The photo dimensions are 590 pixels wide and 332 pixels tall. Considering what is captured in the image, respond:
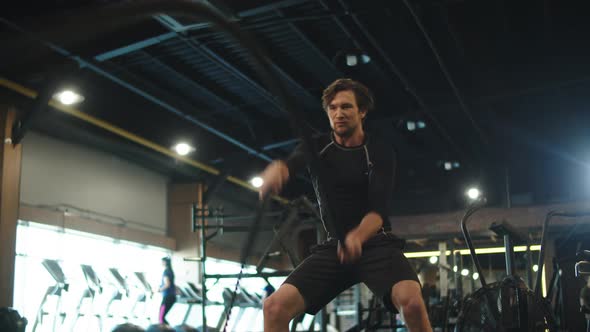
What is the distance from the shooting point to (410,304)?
2.65 meters

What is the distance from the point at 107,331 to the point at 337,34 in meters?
6.22

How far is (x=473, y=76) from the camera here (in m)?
10.4

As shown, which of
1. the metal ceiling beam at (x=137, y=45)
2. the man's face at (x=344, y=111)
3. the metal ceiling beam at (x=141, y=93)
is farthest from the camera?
the metal ceiling beam at (x=141, y=93)

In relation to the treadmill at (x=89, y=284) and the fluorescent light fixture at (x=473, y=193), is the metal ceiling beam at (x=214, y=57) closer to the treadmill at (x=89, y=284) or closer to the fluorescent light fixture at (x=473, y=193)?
the treadmill at (x=89, y=284)

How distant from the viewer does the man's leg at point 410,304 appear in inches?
105

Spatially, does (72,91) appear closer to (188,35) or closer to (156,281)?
(188,35)

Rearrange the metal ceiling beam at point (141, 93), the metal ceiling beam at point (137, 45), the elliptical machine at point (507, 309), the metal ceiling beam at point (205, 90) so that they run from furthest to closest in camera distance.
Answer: the metal ceiling beam at point (205, 90)
the metal ceiling beam at point (141, 93)
the metal ceiling beam at point (137, 45)
the elliptical machine at point (507, 309)

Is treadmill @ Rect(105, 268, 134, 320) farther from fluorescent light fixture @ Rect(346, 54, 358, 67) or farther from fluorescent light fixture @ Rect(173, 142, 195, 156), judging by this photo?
fluorescent light fixture @ Rect(346, 54, 358, 67)

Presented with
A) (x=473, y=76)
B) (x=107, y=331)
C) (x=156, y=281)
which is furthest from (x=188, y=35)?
(x=156, y=281)

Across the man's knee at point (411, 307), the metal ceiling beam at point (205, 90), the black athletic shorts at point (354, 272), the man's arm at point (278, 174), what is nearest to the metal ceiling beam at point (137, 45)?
the metal ceiling beam at point (205, 90)

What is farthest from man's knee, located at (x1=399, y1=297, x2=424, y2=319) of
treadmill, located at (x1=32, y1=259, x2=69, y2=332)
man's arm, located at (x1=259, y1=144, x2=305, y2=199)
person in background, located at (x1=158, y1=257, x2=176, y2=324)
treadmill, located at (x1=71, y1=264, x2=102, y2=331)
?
person in background, located at (x1=158, y1=257, x2=176, y2=324)

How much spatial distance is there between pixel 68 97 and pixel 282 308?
819 cm

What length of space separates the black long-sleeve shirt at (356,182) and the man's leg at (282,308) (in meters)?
0.29

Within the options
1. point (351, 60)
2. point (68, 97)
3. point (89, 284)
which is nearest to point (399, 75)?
point (351, 60)
